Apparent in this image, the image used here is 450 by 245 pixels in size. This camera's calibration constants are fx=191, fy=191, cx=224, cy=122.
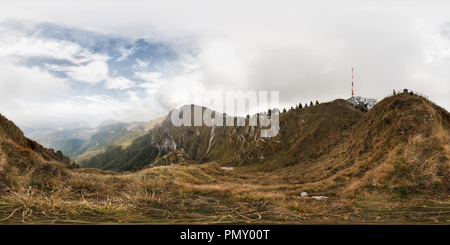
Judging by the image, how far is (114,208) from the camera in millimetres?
4297

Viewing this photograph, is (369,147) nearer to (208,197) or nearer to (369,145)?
(369,145)

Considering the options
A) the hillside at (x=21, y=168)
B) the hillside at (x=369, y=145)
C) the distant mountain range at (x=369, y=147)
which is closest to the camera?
the hillside at (x=21, y=168)

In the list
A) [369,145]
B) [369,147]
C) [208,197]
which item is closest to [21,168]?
[208,197]

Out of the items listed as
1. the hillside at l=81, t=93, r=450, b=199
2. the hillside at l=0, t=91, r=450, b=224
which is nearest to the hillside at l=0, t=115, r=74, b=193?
the hillside at l=0, t=91, r=450, b=224

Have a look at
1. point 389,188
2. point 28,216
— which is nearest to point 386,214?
point 389,188

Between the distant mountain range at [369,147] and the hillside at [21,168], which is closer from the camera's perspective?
the hillside at [21,168]

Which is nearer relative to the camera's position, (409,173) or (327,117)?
(409,173)

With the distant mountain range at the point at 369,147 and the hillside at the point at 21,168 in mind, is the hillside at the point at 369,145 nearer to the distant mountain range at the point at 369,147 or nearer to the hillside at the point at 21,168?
the distant mountain range at the point at 369,147

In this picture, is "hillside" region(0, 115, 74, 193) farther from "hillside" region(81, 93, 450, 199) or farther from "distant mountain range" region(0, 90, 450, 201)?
"hillside" region(81, 93, 450, 199)

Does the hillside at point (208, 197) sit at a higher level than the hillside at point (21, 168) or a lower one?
lower

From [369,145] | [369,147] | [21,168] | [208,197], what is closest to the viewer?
[208,197]

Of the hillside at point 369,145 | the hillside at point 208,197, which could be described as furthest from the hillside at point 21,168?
the hillside at point 369,145
